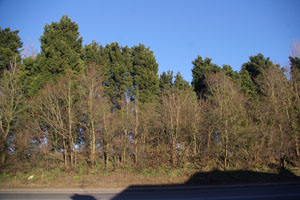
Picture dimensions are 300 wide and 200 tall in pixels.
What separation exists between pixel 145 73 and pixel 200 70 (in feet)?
30.7

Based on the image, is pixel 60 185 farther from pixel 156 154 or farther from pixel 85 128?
pixel 156 154

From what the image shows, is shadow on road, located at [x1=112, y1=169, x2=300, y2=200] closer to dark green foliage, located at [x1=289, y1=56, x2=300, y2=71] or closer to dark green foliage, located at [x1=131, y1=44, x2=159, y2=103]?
dark green foliage, located at [x1=131, y1=44, x2=159, y2=103]

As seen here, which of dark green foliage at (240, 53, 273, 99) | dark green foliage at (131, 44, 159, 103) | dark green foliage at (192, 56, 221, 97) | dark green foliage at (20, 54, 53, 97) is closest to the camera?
dark green foliage at (20, 54, 53, 97)

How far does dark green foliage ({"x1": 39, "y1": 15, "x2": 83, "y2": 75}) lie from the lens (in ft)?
78.3

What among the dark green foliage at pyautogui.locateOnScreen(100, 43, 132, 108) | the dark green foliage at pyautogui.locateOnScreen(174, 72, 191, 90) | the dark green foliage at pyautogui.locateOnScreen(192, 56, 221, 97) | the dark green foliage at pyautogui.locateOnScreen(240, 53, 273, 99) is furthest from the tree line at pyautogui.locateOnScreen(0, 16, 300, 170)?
the dark green foliage at pyautogui.locateOnScreen(192, 56, 221, 97)

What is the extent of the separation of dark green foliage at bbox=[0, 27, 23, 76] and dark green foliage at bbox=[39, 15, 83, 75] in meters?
3.54

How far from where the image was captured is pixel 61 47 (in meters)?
24.7

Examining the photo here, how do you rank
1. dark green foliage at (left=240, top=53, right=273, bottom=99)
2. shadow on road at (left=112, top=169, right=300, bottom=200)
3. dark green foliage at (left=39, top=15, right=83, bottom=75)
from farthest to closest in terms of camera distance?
1. dark green foliage at (left=240, top=53, right=273, bottom=99)
2. dark green foliage at (left=39, top=15, right=83, bottom=75)
3. shadow on road at (left=112, top=169, right=300, bottom=200)

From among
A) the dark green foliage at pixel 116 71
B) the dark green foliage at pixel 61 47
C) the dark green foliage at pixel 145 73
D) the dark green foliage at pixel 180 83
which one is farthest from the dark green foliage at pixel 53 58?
the dark green foliage at pixel 180 83

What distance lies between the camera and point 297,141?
20.5 meters

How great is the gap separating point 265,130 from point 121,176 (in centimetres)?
1394

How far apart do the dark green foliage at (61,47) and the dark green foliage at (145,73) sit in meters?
7.97

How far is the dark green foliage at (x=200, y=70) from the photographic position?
3256cm

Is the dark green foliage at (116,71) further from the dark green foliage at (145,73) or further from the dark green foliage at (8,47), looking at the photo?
the dark green foliage at (8,47)
